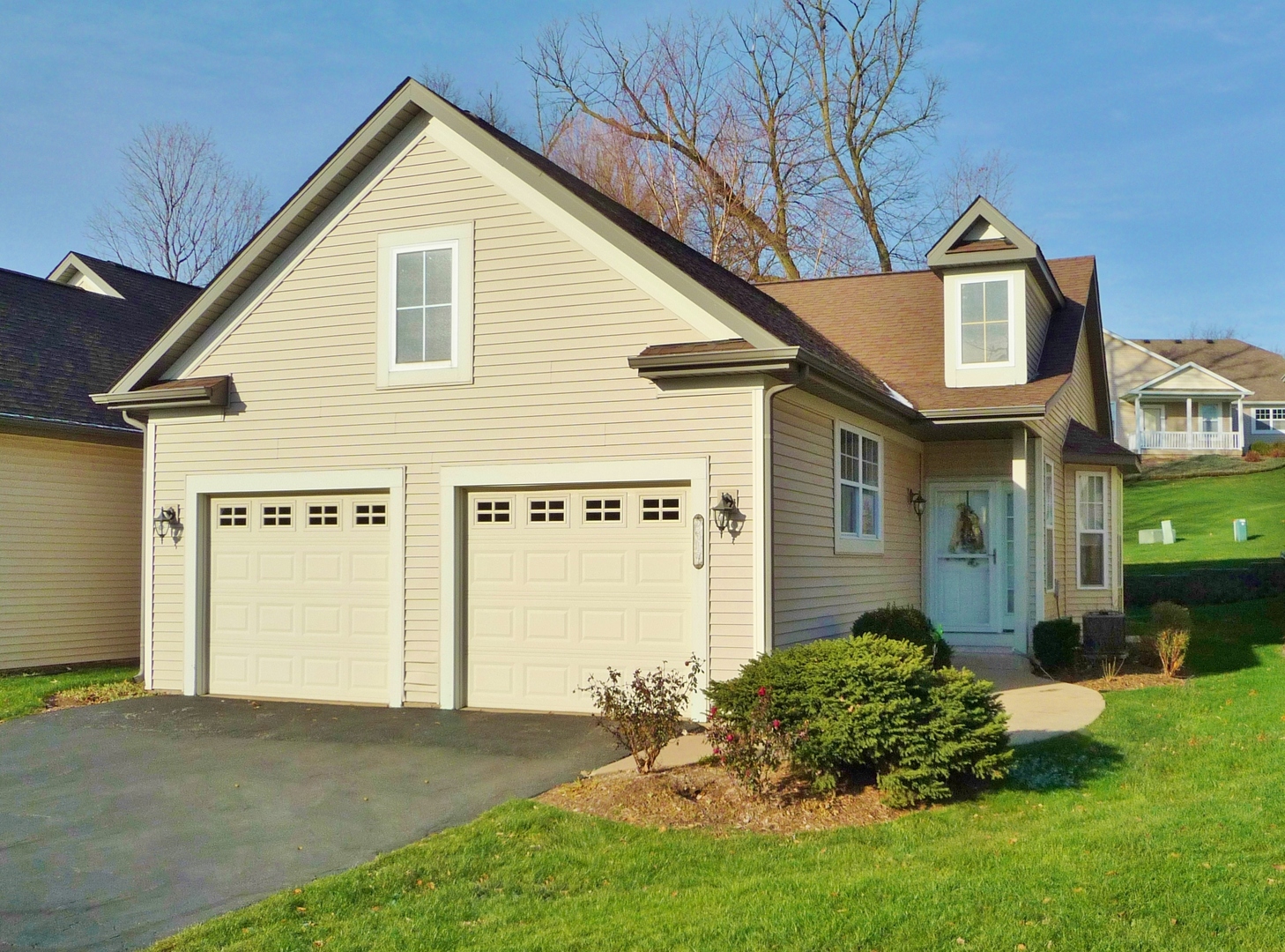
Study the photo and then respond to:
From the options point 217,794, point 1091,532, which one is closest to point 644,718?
point 217,794

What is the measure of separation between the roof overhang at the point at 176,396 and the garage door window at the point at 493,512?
3372mm

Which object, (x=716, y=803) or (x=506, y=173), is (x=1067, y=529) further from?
(x=716, y=803)

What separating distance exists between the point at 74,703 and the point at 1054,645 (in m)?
11.4

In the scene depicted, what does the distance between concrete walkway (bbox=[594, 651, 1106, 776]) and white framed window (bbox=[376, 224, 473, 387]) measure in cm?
454

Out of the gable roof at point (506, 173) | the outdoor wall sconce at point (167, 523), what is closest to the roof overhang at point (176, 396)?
the gable roof at point (506, 173)

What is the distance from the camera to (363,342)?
12.1 metres

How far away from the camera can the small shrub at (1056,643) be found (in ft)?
45.5

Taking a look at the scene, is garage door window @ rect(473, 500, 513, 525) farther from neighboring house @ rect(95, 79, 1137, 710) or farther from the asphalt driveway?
the asphalt driveway

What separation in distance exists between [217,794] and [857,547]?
280 inches

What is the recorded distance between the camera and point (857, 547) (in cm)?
1260

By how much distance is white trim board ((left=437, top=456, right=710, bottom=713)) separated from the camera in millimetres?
10773

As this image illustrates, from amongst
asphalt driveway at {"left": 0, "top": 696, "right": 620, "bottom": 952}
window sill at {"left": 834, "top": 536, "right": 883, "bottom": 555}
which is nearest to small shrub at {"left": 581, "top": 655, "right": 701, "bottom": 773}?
asphalt driveway at {"left": 0, "top": 696, "right": 620, "bottom": 952}

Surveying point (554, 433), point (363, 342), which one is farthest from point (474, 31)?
point (554, 433)

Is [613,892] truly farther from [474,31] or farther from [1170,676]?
[474,31]
